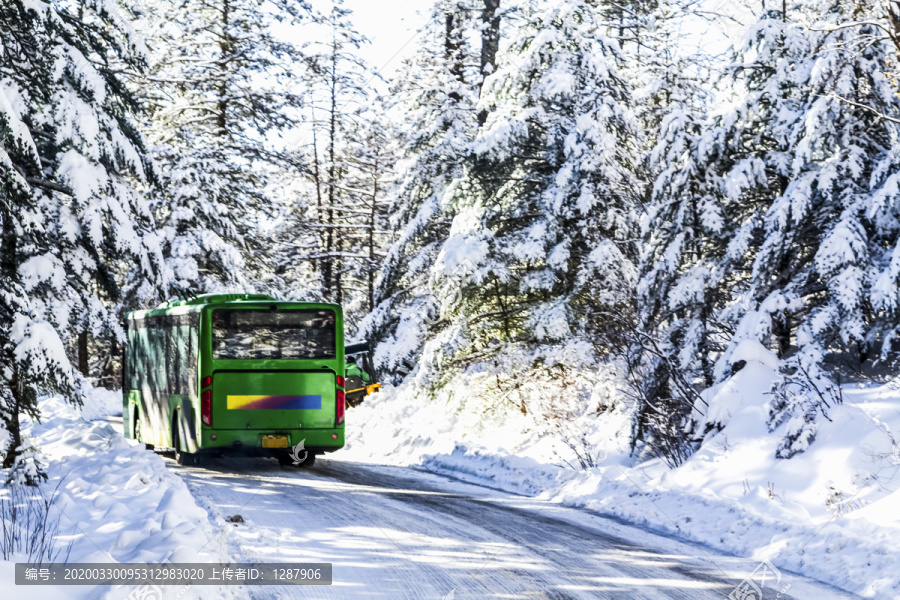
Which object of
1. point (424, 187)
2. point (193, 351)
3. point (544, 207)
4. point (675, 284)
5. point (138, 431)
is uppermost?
point (424, 187)

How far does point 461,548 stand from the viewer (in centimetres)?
857

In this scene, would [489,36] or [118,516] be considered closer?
[118,516]

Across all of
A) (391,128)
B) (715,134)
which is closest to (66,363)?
(715,134)

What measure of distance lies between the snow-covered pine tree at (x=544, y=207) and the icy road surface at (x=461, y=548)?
6515mm

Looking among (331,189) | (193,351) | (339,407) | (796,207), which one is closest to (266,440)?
(339,407)

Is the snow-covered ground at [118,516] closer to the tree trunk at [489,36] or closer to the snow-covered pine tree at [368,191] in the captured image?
the tree trunk at [489,36]

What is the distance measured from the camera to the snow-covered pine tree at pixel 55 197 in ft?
35.6

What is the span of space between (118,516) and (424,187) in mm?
16687

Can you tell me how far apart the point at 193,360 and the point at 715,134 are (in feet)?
31.4

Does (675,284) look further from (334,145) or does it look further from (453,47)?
(334,145)

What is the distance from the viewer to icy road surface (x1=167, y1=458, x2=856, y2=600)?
275 inches

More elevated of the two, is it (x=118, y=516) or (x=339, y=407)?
(x=118, y=516)

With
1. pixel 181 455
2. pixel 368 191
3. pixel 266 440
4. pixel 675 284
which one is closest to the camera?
pixel 675 284

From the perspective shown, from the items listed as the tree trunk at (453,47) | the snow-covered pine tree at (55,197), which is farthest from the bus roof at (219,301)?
the tree trunk at (453,47)
